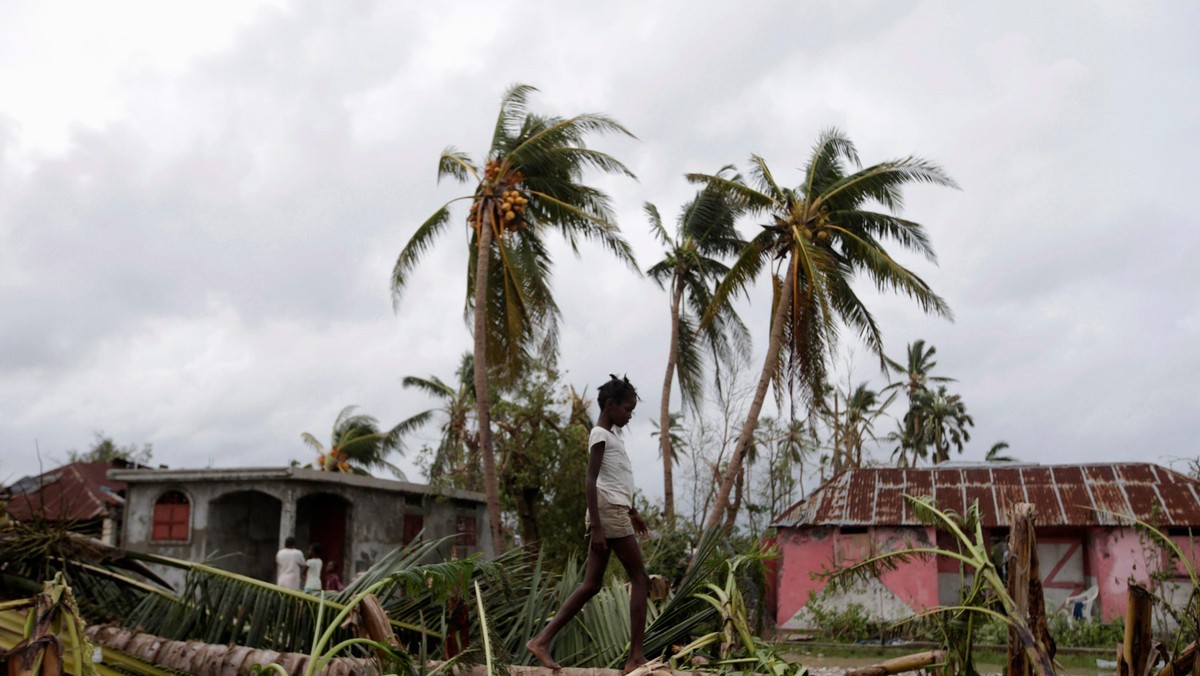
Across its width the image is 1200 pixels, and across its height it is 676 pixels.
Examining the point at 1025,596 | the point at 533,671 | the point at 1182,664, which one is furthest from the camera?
the point at 533,671

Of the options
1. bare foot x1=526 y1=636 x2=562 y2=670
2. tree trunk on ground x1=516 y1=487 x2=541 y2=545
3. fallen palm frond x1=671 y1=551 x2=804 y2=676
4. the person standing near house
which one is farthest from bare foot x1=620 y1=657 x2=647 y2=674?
tree trunk on ground x1=516 y1=487 x2=541 y2=545

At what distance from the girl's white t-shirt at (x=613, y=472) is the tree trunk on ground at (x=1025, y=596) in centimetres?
162

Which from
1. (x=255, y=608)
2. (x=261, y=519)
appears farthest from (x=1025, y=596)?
(x=261, y=519)

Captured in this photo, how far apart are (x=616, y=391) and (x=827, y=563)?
14691 mm

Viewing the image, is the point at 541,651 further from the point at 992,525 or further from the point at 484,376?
→ the point at 992,525

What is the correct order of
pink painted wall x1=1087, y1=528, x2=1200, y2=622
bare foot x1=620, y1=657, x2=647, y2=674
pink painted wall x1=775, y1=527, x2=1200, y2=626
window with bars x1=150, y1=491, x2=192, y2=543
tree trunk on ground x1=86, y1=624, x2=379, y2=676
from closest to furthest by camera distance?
tree trunk on ground x1=86, y1=624, x2=379, y2=676
bare foot x1=620, y1=657, x2=647, y2=674
pink painted wall x1=1087, y1=528, x2=1200, y2=622
pink painted wall x1=775, y1=527, x2=1200, y2=626
window with bars x1=150, y1=491, x2=192, y2=543

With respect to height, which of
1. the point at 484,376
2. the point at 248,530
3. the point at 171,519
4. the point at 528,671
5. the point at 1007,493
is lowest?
the point at 528,671

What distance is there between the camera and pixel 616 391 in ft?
14.2

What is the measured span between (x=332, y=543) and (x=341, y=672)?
1736cm

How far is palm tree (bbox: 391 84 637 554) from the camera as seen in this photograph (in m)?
16.5

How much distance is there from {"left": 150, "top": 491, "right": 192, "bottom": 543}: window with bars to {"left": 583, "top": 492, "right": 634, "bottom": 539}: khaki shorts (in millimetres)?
16326

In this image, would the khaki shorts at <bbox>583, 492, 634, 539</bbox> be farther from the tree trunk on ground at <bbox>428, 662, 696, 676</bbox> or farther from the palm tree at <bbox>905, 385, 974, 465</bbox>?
the palm tree at <bbox>905, 385, 974, 465</bbox>

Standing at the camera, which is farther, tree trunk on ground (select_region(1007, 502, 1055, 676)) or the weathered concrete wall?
the weathered concrete wall

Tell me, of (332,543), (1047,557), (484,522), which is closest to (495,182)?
(332,543)
